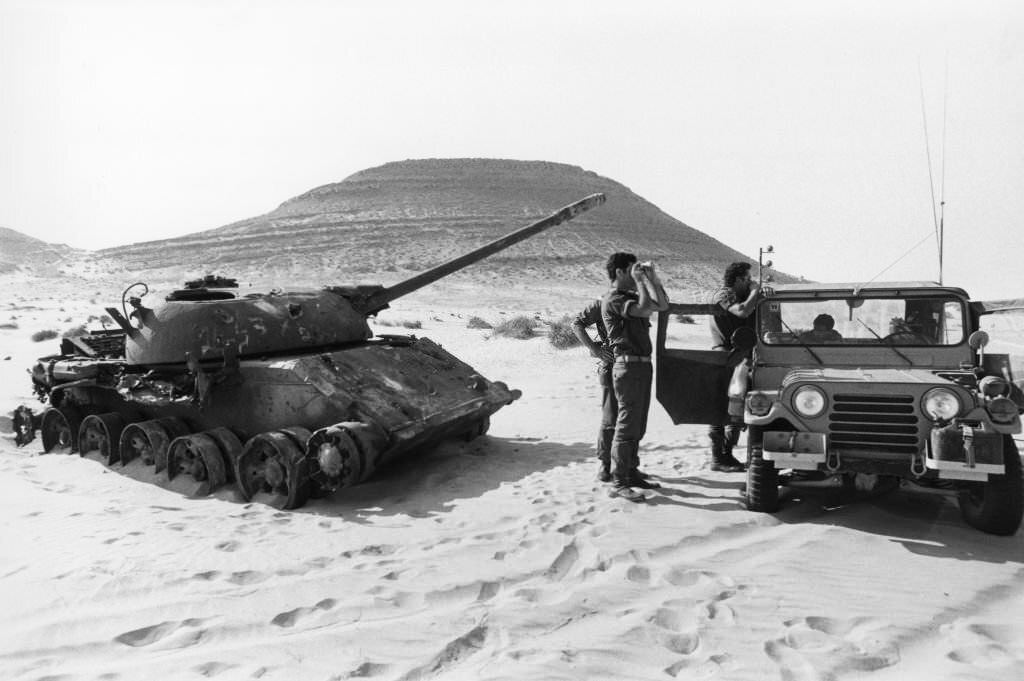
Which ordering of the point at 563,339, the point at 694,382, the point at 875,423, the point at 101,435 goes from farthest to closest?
the point at 563,339 → the point at 101,435 → the point at 694,382 → the point at 875,423

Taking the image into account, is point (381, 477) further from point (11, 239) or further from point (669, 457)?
point (11, 239)

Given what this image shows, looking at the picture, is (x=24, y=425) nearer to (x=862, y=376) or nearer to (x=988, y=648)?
(x=862, y=376)

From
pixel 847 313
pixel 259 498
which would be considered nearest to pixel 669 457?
pixel 847 313

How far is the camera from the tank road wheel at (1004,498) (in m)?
5.23

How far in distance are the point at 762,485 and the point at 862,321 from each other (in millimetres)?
1633

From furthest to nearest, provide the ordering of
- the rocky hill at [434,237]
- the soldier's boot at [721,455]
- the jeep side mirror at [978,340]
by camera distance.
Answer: the rocky hill at [434,237] → the soldier's boot at [721,455] → the jeep side mirror at [978,340]

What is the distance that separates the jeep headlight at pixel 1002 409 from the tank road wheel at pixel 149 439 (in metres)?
6.81

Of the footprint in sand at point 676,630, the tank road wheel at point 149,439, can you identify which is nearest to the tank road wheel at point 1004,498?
the footprint in sand at point 676,630

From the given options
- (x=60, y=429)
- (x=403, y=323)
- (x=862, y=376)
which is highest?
(x=403, y=323)

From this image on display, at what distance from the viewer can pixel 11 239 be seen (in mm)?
62688

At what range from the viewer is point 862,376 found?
5.68 metres

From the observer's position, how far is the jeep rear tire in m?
5.90

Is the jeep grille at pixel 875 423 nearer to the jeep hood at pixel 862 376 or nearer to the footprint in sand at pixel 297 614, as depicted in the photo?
the jeep hood at pixel 862 376

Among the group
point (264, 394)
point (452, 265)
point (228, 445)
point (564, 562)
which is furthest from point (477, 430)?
point (564, 562)
